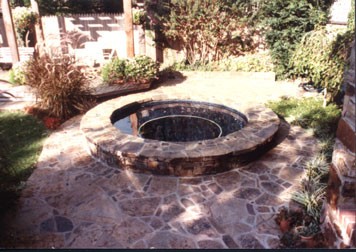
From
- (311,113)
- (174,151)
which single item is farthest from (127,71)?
(311,113)

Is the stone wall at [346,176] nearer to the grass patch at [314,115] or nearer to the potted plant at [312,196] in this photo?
the potted plant at [312,196]

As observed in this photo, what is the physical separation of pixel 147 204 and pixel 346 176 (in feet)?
7.22

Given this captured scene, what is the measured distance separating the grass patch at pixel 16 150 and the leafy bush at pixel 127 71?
2187 mm

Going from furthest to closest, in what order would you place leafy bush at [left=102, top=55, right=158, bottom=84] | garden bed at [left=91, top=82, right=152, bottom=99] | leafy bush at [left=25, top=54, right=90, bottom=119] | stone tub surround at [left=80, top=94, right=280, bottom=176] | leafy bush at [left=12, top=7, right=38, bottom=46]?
leafy bush at [left=12, top=7, right=38, bottom=46] < leafy bush at [left=102, top=55, right=158, bottom=84] < garden bed at [left=91, top=82, right=152, bottom=99] < leafy bush at [left=25, top=54, right=90, bottom=119] < stone tub surround at [left=80, top=94, right=280, bottom=176]

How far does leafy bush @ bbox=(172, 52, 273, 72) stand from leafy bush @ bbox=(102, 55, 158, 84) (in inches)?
84.4

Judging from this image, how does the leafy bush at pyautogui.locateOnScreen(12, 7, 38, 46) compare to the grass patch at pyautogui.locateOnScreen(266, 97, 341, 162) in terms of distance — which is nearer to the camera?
the grass patch at pyautogui.locateOnScreen(266, 97, 341, 162)

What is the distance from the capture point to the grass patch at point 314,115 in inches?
208

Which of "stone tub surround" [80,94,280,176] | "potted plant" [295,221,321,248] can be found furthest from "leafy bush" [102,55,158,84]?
"potted plant" [295,221,321,248]

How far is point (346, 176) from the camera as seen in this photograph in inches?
94.2

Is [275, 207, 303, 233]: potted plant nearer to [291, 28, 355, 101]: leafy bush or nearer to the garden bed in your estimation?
[291, 28, 355, 101]: leafy bush

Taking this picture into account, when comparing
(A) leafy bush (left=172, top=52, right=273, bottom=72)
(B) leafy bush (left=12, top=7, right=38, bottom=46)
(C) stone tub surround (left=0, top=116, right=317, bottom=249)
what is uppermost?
(B) leafy bush (left=12, top=7, right=38, bottom=46)

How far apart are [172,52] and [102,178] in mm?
6742

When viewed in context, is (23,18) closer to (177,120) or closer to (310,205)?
(177,120)

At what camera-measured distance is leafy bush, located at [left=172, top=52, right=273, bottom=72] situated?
928 cm
